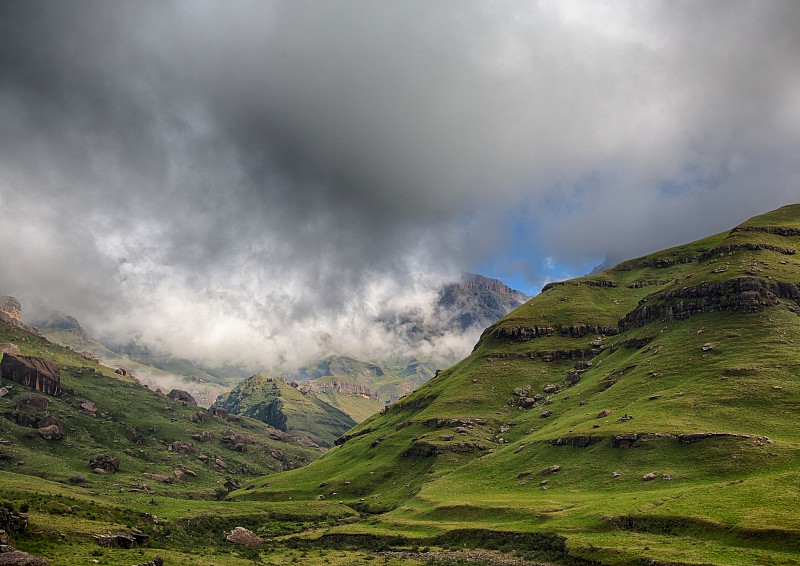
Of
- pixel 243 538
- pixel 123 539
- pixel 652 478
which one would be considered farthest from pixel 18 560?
pixel 652 478

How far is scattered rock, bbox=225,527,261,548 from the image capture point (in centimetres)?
12962

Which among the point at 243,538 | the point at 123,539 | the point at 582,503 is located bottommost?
the point at 243,538

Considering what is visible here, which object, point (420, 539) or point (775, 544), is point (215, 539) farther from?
point (775, 544)

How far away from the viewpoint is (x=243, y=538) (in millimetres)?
131500

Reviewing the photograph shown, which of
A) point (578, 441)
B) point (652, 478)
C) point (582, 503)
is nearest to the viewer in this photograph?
point (582, 503)

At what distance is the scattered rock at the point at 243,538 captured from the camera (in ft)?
A: 425

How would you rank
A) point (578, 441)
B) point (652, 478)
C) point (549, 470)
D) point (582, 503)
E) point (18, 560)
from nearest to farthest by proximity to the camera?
point (18, 560) → point (582, 503) → point (652, 478) → point (549, 470) → point (578, 441)

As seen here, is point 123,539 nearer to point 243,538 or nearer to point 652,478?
point 243,538

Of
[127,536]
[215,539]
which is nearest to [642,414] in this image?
[215,539]

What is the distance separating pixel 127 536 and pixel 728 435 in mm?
135869

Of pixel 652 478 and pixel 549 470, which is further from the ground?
pixel 652 478

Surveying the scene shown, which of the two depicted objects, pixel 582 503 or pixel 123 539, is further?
pixel 582 503

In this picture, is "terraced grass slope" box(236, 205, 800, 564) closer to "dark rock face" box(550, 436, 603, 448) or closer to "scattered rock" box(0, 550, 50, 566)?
"dark rock face" box(550, 436, 603, 448)

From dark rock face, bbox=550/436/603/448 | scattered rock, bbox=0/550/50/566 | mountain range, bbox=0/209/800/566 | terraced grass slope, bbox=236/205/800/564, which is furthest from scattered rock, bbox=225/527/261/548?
dark rock face, bbox=550/436/603/448
